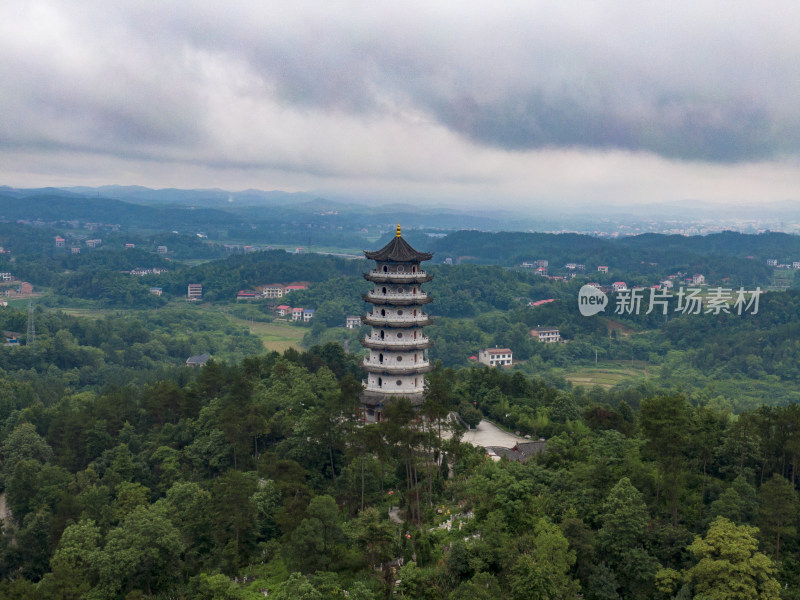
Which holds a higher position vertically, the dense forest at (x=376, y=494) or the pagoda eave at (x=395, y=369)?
the pagoda eave at (x=395, y=369)

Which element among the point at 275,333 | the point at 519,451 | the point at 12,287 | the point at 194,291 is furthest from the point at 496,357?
the point at 12,287

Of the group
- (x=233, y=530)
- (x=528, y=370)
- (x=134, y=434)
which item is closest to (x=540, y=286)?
(x=528, y=370)

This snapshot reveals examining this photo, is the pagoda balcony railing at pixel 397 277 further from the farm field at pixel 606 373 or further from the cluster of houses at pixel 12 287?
the cluster of houses at pixel 12 287

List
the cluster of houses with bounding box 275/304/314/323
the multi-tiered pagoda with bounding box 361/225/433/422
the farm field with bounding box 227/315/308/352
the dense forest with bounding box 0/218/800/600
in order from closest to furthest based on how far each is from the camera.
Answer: the dense forest with bounding box 0/218/800/600, the multi-tiered pagoda with bounding box 361/225/433/422, the farm field with bounding box 227/315/308/352, the cluster of houses with bounding box 275/304/314/323

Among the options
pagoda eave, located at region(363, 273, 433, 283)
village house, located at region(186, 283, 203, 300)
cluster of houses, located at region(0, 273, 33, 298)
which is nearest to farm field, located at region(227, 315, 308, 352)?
village house, located at region(186, 283, 203, 300)

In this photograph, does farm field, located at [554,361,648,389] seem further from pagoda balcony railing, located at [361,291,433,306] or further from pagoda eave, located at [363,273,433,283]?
pagoda eave, located at [363,273,433,283]

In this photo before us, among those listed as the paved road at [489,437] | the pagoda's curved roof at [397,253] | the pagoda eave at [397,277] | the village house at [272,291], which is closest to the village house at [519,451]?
the paved road at [489,437]
